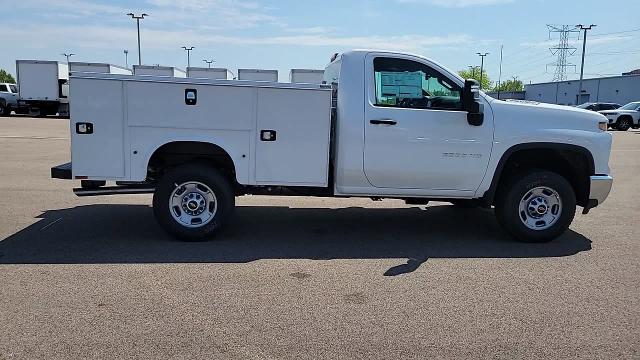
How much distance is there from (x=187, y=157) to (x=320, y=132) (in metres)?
1.60

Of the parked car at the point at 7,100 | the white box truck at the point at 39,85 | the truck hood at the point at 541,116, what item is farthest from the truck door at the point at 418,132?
the parked car at the point at 7,100

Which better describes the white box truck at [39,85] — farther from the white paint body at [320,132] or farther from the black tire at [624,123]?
the black tire at [624,123]

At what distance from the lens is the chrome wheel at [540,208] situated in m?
6.52

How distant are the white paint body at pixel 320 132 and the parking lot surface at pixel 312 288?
2.60 feet

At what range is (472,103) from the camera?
6.10m

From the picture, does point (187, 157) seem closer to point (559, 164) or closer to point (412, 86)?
point (412, 86)

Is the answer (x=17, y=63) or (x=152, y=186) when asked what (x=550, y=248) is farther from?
(x=17, y=63)

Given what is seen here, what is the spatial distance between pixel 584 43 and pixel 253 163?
190ft

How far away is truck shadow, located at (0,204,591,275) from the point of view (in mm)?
5672

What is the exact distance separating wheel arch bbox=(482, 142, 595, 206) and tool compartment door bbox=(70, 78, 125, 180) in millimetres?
4252

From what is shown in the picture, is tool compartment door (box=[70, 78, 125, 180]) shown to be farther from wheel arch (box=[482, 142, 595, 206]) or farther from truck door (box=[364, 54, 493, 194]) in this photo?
wheel arch (box=[482, 142, 595, 206])

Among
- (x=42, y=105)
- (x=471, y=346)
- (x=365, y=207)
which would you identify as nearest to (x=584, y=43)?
(x=42, y=105)

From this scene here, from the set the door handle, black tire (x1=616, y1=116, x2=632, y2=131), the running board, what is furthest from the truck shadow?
black tire (x1=616, y1=116, x2=632, y2=131)

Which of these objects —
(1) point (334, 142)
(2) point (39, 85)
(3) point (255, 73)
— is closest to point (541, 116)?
(1) point (334, 142)
